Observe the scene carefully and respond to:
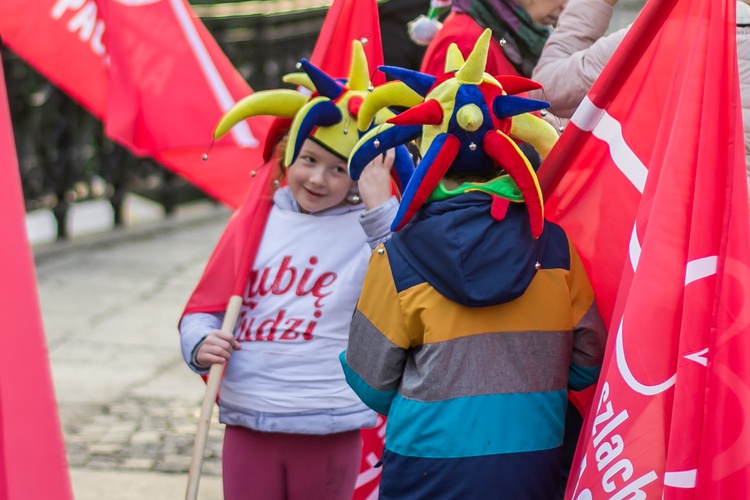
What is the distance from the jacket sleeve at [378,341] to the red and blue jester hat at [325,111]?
1.52ft

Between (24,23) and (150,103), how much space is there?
510mm

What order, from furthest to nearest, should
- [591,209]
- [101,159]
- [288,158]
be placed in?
[101,159], [288,158], [591,209]

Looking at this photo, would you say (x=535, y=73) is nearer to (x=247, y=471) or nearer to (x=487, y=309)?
(x=487, y=309)

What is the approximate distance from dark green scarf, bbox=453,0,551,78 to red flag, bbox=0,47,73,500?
5.95 ft

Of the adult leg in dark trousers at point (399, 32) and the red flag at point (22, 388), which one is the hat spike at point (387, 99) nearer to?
the red flag at point (22, 388)

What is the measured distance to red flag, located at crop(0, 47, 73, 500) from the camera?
187 centimetres

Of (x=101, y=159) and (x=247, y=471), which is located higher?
(x=247, y=471)

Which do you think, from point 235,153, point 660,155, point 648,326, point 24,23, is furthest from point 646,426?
point 24,23

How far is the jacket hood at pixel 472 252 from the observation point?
7.88ft

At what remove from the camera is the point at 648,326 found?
7.55 ft

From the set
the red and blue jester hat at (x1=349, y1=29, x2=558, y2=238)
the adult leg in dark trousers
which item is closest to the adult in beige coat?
the red and blue jester hat at (x1=349, y1=29, x2=558, y2=238)

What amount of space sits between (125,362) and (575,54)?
383 cm

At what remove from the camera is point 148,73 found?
3.96m

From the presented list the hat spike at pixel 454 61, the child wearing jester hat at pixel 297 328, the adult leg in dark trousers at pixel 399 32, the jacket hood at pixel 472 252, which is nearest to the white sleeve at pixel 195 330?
the child wearing jester hat at pixel 297 328
